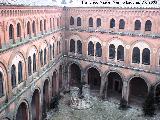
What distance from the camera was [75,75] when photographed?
1432 inches

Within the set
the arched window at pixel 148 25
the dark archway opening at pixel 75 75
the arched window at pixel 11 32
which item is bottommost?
the dark archway opening at pixel 75 75

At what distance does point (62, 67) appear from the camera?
33656 mm

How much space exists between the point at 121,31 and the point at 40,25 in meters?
9.66

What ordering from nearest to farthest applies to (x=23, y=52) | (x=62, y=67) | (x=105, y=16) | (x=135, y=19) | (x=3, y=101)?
(x=3, y=101)
(x=23, y=52)
(x=135, y=19)
(x=105, y=16)
(x=62, y=67)

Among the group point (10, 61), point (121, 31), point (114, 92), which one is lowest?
point (114, 92)

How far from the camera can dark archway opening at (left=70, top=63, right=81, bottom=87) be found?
35.9 meters

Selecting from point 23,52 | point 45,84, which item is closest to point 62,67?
point 45,84

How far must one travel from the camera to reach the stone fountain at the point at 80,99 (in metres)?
29.5

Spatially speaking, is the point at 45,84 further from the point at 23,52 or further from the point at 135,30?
the point at 135,30

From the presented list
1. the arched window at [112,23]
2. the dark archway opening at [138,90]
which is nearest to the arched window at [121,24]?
the arched window at [112,23]

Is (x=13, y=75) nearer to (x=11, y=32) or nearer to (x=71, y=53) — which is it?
(x=11, y=32)

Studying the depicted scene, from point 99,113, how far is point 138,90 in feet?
23.1

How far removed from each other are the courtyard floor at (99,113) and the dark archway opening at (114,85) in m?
3.10

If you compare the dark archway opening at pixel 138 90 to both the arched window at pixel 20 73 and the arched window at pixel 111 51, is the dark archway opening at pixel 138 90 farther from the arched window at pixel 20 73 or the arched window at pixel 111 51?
the arched window at pixel 20 73
